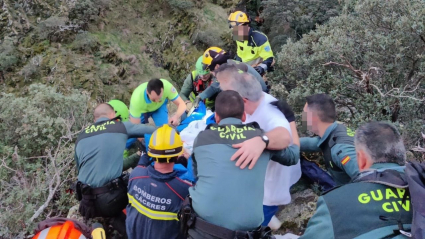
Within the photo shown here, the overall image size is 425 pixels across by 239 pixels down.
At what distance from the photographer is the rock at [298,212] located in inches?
129

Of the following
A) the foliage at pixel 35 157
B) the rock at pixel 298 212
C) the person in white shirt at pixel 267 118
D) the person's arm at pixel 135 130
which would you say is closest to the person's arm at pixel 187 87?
the foliage at pixel 35 157

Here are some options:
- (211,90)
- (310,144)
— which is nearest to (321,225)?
(310,144)

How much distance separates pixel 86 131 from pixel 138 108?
4.45 ft

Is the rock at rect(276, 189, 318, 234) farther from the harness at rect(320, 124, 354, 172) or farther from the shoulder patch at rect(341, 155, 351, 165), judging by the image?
the shoulder patch at rect(341, 155, 351, 165)

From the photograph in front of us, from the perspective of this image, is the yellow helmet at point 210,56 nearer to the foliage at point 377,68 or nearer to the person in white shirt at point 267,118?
the foliage at point 377,68

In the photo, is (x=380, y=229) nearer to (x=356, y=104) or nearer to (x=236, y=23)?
(x=356, y=104)

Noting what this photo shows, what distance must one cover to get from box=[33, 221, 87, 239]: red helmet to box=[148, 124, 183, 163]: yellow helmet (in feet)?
3.19

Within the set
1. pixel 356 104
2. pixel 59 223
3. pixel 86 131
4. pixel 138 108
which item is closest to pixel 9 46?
pixel 138 108

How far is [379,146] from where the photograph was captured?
178cm

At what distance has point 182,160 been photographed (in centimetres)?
331

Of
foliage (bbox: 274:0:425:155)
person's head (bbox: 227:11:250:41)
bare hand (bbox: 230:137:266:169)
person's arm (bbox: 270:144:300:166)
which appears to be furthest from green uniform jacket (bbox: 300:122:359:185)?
person's head (bbox: 227:11:250:41)

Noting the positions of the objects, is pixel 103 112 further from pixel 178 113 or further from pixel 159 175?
pixel 159 175

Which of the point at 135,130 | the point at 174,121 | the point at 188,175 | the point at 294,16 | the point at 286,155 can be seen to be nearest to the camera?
the point at 286,155

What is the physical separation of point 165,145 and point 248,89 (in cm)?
85
